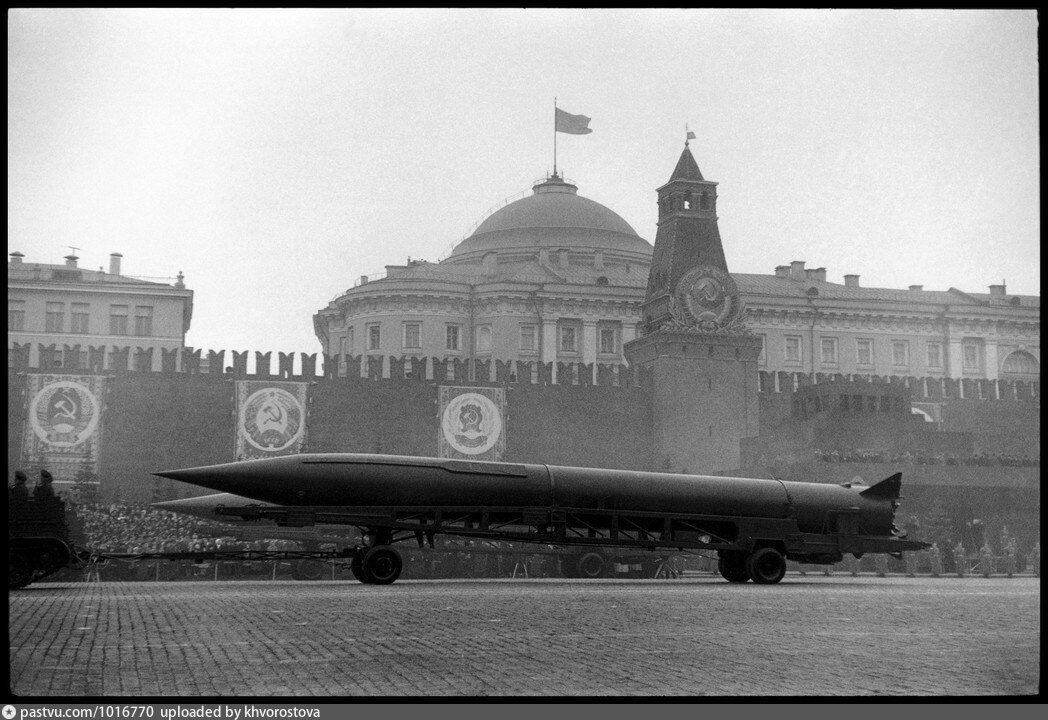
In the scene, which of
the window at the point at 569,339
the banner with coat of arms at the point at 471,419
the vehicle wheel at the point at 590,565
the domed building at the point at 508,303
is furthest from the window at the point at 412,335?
the vehicle wheel at the point at 590,565

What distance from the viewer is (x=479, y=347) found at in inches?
2248

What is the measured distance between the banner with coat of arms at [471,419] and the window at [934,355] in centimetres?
2303

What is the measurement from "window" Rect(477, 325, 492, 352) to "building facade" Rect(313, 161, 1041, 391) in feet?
0.18

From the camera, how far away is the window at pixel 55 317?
153 feet

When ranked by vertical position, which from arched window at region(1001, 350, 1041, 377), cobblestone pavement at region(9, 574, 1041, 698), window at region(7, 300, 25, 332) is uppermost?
window at region(7, 300, 25, 332)

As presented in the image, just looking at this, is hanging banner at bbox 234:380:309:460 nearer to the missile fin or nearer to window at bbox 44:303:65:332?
window at bbox 44:303:65:332

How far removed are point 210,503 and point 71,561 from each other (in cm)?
496

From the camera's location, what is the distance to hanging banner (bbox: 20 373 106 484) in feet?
131

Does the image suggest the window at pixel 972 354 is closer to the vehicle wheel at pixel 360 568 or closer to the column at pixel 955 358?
the column at pixel 955 358

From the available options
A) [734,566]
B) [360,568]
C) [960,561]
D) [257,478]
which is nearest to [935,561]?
[960,561]

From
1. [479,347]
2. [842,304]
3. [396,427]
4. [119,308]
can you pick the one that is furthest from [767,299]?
[119,308]

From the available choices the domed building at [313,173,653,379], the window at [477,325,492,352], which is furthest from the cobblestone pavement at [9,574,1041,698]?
the window at [477,325,492,352]

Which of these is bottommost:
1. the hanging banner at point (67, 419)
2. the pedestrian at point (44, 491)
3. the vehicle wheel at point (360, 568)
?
the vehicle wheel at point (360, 568)

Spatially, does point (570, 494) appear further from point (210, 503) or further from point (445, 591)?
point (210, 503)
